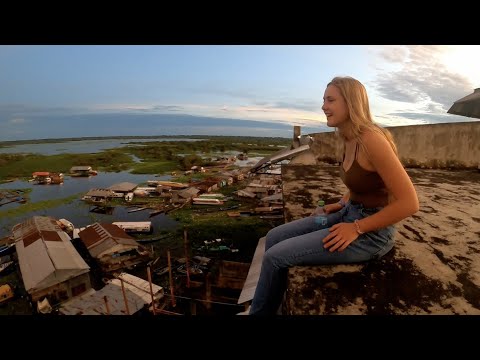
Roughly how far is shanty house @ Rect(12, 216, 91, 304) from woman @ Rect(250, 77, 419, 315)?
12.2 meters

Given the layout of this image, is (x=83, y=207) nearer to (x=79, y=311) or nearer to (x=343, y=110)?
(x=79, y=311)

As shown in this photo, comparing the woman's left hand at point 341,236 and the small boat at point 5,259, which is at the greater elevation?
the woman's left hand at point 341,236

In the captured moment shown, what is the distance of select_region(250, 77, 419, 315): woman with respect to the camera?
1.62m

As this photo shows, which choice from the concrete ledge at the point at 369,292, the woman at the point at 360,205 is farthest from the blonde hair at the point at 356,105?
the concrete ledge at the point at 369,292

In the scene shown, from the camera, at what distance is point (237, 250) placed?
15.8m

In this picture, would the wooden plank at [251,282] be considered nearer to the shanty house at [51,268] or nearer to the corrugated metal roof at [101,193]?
the shanty house at [51,268]

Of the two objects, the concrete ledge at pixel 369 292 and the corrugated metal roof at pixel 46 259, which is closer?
the concrete ledge at pixel 369 292

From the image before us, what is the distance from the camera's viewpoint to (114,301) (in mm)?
9953

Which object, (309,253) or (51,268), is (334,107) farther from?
(51,268)

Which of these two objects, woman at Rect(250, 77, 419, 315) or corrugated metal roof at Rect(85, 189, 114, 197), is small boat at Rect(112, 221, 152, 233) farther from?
woman at Rect(250, 77, 419, 315)

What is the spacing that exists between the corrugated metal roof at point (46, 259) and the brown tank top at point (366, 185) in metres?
12.7

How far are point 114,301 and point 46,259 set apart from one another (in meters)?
4.46

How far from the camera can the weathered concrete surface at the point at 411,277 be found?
1.54 meters

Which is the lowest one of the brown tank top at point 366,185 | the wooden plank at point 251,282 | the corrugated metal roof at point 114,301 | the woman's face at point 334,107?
the corrugated metal roof at point 114,301
